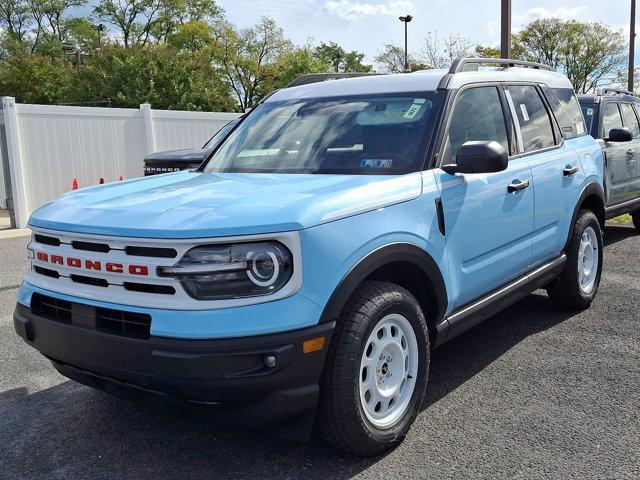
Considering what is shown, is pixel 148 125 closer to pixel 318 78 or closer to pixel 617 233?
pixel 617 233

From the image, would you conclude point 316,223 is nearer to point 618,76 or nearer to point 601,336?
point 601,336

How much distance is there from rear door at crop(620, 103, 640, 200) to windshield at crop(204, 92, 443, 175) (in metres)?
5.84

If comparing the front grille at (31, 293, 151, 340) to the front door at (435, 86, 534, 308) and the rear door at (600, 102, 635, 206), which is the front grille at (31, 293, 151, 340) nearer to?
the front door at (435, 86, 534, 308)

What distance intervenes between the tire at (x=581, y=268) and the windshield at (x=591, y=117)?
116 inches

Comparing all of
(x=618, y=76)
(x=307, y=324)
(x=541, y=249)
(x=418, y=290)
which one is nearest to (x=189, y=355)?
(x=307, y=324)

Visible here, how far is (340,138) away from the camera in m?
3.80

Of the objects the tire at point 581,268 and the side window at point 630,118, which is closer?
the tire at point 581,268

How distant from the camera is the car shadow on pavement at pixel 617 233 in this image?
8.94 meters

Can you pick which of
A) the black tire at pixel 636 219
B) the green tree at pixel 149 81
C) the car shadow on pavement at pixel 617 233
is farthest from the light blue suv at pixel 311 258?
the green tree at pixel 149 81

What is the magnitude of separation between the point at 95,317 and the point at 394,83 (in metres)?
2.32

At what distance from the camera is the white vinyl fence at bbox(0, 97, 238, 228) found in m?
12.4

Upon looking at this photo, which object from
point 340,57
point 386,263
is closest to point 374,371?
point 386,263

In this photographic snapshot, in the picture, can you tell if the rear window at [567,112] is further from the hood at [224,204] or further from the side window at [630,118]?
the side window at [630,118]

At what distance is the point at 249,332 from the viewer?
8.30 ft
